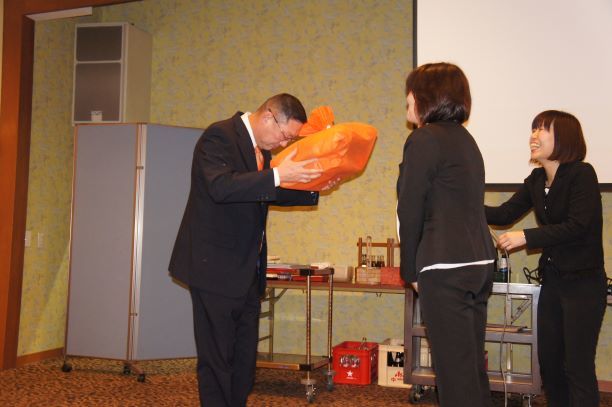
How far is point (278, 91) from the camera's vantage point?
5035 mm

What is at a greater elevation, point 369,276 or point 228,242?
point 228,242

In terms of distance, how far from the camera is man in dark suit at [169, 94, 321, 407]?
7.52 ft

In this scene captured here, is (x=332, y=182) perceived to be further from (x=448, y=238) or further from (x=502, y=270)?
(x=502, y=270)

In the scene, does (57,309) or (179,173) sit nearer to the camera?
(179,173)

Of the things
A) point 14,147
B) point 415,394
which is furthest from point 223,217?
point 14,147

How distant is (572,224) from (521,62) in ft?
5.24

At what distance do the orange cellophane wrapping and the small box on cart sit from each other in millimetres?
1977

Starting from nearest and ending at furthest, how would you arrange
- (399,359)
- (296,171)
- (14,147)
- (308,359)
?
(296,171) → (308,359) → (399,359) → (14,147)

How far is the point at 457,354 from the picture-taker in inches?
73.6

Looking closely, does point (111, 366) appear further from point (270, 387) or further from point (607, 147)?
point (607, 147)

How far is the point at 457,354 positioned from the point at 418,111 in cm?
75

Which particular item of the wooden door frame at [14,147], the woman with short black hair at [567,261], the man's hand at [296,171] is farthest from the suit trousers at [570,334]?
the wooden door frame at [14,147]

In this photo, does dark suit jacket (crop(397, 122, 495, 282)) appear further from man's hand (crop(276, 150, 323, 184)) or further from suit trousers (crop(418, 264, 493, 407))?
man's hand (crop(276, 150, 323, 184))

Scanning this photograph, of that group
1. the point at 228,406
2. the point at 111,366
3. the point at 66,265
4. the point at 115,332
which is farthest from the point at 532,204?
the point at 66,265
